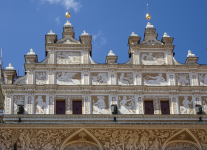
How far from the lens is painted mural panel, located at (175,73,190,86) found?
59.9ft

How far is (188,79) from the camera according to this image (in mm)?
18375

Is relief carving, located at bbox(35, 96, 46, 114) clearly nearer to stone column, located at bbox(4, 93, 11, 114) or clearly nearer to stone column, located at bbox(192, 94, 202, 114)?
stone column, located at bbox(4, 93, 11, 114)

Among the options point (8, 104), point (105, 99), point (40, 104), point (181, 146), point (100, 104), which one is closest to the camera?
point (181, 146)

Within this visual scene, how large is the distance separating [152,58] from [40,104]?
4.80 metres

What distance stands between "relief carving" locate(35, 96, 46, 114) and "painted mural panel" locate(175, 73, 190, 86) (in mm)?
5162

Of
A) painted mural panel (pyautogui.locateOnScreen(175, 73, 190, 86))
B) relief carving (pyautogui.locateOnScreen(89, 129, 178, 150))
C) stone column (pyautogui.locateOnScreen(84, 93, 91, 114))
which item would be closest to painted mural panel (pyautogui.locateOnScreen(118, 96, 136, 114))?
relief carving (pyautogui.locateOnScreen(89, 129, 178, 150))

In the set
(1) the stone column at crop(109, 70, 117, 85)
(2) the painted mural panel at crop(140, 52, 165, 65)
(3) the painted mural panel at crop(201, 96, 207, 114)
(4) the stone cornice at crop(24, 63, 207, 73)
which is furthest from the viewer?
(2) the painted mural panel at crop(140, 52, 165, 65)

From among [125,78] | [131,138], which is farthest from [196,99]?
[131,138]

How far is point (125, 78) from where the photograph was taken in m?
18.2

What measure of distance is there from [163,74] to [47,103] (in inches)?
181

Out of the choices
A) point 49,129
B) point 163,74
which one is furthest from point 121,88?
point 49,129

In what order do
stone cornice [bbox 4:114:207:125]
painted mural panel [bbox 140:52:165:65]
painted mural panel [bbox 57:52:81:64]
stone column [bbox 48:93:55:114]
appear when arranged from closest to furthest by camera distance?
stone cornice [bbox 4:114:207:125] → stone column [bbox 48:93:55:114] → painted mural panel [bbox 57:52:81:64] → painted mural panel [bbox 140:52:165:65]

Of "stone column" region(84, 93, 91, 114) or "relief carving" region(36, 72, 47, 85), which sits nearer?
"stone column" region(84, 93, 91, 114)

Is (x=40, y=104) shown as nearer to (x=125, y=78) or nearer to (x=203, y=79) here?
(x=125, y=78)
